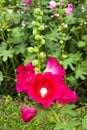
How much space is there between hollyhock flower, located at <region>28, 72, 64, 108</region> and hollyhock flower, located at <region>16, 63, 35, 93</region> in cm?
3

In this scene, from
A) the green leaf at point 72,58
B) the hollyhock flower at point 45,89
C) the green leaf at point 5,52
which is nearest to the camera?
the hollyhock flower at point 45,89

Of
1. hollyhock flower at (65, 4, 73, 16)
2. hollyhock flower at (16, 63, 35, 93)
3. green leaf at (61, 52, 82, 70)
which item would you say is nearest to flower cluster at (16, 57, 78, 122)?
hollyhock flower at (16, 63, 35, 93)

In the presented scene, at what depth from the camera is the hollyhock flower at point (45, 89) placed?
78.4 inches

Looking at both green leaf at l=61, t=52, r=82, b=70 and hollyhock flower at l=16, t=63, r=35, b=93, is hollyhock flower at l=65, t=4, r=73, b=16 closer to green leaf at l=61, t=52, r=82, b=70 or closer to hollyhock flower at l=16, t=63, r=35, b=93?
green leaf at l=61, t=52, r=82, b=70

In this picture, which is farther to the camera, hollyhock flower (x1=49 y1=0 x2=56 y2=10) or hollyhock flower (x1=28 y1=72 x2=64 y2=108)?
hollyhock flower (x1=49 y1=0 x2=56 y2=10)

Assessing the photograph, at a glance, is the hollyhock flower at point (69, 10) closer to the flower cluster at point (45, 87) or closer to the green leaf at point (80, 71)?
the green leaf at point (80, 71)

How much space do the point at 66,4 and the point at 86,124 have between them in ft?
7.91

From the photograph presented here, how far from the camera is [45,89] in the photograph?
2029mm

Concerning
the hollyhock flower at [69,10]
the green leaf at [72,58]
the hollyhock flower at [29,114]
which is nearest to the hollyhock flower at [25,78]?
the hollyhock flower at [29,114]

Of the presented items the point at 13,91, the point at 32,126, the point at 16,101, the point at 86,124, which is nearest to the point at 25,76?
the point at 86,124

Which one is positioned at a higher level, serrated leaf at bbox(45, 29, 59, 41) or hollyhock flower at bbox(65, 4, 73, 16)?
hollyhock flower at bbox(65, 4, 73, 16)

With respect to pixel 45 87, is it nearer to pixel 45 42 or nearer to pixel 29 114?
pixel 29 114

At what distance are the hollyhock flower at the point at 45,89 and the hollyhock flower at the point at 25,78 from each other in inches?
1.4

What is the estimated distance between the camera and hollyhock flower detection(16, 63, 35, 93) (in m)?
2.01
